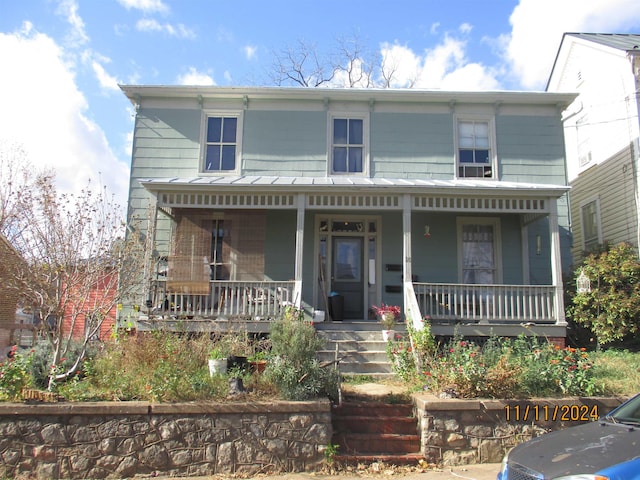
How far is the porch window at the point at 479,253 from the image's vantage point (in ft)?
39.4

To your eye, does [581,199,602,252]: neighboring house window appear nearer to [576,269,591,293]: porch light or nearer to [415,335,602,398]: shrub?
[576,269,591,293]: porch light

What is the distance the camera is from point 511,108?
12703 millimetres

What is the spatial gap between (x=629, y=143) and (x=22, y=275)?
13759 mm

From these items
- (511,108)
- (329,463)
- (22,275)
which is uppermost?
(511,108)

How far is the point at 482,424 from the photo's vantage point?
5.98 metres

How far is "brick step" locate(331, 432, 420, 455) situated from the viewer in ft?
19.7

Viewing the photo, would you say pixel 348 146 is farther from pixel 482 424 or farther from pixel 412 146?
pixel 482 424

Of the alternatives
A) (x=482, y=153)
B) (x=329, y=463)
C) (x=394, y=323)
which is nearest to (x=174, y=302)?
(x=394, y=323)

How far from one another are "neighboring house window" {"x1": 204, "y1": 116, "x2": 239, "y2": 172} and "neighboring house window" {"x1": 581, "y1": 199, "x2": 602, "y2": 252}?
10046mm

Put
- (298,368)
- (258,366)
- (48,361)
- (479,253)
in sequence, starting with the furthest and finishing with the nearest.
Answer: (479,253)
(48,361)
(258,366)
(298,368)

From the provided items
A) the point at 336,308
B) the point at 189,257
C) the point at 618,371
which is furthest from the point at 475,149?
the point at 189,257

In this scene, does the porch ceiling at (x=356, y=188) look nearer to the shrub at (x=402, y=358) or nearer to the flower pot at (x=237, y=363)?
the shrub at (x=402, y=358)

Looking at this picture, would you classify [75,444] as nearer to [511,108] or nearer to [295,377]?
[295,377]

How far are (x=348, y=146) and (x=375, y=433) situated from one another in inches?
313
